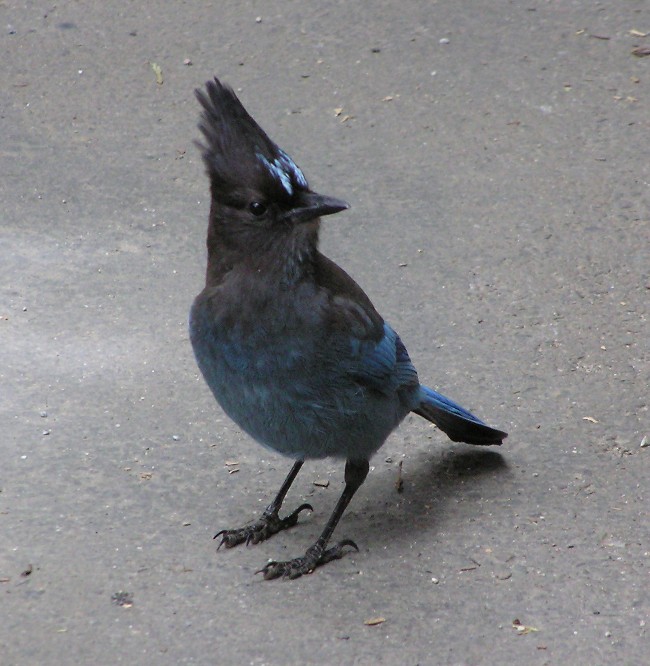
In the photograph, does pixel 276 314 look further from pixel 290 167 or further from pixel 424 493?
pixel 424 493

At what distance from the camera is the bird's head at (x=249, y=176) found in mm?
3059

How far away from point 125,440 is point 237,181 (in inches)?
48.2

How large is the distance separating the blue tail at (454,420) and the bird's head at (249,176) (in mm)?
857

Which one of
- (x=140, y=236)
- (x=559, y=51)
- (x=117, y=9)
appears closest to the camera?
(x=140, y=236)

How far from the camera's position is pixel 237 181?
10.1ft

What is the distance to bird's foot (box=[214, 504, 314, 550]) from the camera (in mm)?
3453

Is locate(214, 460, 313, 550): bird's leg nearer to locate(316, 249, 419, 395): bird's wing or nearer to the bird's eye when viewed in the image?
locate(316, 249, 419, 395): bird's wing

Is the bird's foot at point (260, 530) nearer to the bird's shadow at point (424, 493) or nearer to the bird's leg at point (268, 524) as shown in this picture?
the bird's leg at point (268, 524)

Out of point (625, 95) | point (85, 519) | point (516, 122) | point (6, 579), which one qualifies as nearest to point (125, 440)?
point (85, 519)

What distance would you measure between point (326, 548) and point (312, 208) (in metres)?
1.06

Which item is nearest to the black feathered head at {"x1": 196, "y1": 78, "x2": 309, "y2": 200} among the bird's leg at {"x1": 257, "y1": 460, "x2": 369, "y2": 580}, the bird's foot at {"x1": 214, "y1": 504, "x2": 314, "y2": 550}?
the bird's leg at {"x1": 257, "y1": 460, "x2": 369, "y2": 580}

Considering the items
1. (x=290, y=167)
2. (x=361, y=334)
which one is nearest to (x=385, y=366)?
(x=361, y=334)

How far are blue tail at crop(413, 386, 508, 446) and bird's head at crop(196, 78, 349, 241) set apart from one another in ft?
2.81

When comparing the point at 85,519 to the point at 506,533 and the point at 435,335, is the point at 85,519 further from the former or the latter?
the point at 435,335
